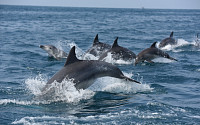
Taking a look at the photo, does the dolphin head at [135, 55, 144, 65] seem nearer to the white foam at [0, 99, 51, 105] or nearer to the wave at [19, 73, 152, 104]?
the wave at [19, 73, 152, 104]

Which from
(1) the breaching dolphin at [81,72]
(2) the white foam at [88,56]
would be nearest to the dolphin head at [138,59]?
(2) the white foam at [88,56]

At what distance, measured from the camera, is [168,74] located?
14.4 metres

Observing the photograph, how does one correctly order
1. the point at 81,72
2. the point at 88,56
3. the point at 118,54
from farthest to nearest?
1. the point at 88,56
2. the point at 118,54
3. the point at 81,72

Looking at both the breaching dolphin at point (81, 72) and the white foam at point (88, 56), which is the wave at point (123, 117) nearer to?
the breaching dolphin at point (81, 72)

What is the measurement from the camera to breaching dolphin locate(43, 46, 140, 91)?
411 inches

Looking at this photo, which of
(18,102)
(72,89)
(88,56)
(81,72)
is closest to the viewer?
(18,102)

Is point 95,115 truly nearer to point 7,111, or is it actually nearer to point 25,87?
point 7,111

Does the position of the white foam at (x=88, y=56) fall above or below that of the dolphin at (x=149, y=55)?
below

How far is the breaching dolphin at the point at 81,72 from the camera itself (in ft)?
34.2

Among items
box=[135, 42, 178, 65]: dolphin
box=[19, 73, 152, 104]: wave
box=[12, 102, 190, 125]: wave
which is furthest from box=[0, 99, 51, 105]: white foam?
box=[135, 42, 178, 65]: dolphin

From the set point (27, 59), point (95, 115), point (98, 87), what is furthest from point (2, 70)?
point (95, 115)

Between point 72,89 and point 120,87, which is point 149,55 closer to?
point 120,87

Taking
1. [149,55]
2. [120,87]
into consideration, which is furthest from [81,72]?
[149,55]

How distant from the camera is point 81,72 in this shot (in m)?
10.7
